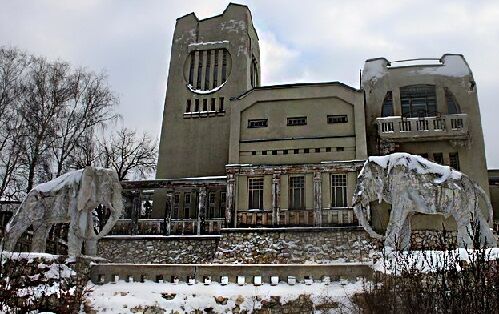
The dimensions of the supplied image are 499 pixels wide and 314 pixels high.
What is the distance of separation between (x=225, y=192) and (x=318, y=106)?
6928 mm

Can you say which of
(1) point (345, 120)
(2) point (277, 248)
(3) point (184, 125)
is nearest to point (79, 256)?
(2) point (277, 248)

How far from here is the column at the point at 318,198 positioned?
26.5m

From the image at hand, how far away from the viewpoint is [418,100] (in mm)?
29734

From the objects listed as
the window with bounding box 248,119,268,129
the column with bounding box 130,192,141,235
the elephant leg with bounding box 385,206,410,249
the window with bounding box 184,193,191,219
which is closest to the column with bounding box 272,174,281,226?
the window with bounding box 248,119,268,129

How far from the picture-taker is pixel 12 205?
27.9 metres

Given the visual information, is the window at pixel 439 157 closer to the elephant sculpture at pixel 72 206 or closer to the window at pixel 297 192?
the window at pixel 297 192

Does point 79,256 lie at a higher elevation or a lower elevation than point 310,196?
lower

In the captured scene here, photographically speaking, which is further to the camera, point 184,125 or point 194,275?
point 184,125

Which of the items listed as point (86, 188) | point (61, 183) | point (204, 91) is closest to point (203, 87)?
point (204, 91)

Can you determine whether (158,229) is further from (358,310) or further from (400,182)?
(358,310)

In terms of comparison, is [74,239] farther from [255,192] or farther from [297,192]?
[297,192]

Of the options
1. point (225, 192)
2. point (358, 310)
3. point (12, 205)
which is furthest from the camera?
point (225, 192)

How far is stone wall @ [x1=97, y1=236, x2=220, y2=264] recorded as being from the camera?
1065 inches

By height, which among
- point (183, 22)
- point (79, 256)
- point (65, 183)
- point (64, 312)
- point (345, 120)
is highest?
point (183, 22)
